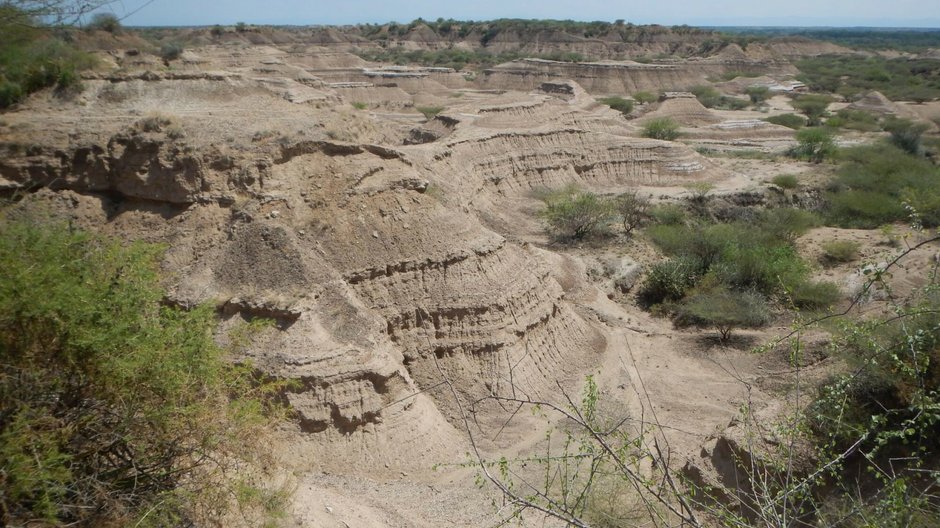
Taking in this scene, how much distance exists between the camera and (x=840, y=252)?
76.5 feet

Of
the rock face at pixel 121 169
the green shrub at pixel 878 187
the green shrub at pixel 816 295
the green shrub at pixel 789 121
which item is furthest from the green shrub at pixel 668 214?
the green shrub at pixel 789 121

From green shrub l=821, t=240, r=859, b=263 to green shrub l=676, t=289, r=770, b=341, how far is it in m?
5.81

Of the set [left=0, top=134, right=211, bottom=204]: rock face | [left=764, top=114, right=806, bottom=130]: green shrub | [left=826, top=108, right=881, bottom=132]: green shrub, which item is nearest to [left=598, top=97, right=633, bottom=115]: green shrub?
[left=764, top=114, right=806, bottom=130]: green shrub

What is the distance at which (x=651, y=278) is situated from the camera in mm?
21172

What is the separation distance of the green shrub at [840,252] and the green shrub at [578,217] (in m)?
8.06

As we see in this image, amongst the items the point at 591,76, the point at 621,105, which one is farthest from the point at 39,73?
the point at 591,76

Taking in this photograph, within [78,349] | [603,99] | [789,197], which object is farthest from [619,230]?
[603,99]

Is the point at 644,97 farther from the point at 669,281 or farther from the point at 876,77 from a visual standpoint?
the point at 876,77

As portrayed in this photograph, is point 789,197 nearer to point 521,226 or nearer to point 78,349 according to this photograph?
point 521,226

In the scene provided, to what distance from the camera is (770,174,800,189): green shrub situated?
31.0 metres

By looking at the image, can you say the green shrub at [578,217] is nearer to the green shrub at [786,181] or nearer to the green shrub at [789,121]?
the green shrub at [786,181]

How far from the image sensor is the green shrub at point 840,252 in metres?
23.2

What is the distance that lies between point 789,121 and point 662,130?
14433mm

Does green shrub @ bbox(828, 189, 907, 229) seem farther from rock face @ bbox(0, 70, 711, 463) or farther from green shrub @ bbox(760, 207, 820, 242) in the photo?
rock face @ bbox(0, 70, 711, 463)
